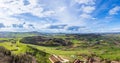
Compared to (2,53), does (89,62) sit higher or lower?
lower

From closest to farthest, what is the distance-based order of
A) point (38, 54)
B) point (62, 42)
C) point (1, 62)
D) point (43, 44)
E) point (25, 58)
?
point (1, 62)
point (25, 58)
point (38, 54)
point (43, 44)
point (62, 42)

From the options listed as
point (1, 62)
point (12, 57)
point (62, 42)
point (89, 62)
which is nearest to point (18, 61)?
point (12, 57)

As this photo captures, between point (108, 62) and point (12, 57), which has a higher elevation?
point (12, 57)

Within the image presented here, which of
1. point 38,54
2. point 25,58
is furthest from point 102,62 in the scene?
point 25,58

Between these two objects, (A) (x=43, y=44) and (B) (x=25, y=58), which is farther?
(A) (x=43, y=44)

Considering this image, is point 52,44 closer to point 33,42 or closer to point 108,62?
point 33,42

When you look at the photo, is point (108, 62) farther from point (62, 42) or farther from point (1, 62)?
point (62, 42)

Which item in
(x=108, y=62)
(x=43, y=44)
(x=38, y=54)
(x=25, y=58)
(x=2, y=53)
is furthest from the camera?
(x=43, y=44)

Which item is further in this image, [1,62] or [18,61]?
[18,61]

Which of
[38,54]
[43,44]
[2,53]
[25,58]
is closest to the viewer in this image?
[2,53]
